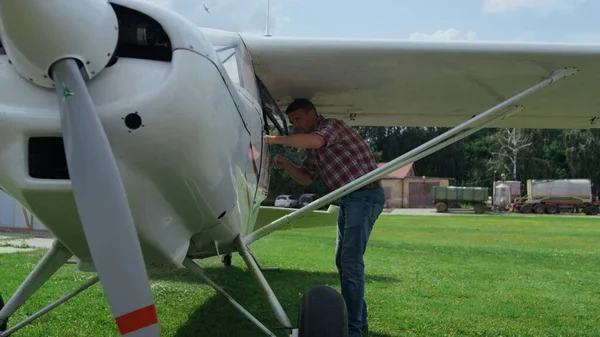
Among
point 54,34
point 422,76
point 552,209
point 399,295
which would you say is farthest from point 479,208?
point 54,34

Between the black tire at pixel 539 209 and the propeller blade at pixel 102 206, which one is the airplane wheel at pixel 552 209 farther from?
the propeller blade at pixel 102 206

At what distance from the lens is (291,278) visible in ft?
23.8

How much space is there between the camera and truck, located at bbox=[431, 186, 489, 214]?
37938 millimetres

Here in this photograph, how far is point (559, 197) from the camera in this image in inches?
1503

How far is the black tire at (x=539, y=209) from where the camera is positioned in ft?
125

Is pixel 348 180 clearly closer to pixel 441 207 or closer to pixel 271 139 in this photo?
pixel 271 139

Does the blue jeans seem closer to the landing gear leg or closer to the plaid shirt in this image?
the plaid shirt

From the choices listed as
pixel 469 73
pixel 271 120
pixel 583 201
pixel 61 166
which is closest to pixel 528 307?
pixel 469 73

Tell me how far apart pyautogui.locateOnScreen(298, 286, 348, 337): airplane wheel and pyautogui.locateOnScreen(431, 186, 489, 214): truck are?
36.4 meters

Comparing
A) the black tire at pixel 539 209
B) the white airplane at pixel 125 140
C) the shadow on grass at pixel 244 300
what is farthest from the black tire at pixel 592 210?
the white airplane at pixel 125 140

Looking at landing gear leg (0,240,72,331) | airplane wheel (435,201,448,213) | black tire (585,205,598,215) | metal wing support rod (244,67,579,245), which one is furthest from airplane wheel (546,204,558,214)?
landing gear leg (0,240,72,331)

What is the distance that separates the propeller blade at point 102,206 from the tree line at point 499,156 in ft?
121

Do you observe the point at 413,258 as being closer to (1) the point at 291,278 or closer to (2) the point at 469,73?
(1) the point at 291,278

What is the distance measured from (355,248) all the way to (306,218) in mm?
3274
